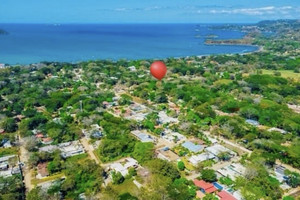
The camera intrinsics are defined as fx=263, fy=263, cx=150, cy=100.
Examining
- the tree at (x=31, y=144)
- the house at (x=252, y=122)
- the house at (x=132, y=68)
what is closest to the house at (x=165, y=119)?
the house at (x=252, y=122)

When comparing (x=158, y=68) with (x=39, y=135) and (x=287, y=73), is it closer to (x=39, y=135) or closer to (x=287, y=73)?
(x=39, y=135)

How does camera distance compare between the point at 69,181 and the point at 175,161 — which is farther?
the point at 175,161

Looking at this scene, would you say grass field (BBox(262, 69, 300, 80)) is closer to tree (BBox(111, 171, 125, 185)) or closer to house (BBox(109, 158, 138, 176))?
house (BBox(109, 158, 138, 176))

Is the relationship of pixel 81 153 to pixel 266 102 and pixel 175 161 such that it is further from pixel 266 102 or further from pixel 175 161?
pixel 266 102

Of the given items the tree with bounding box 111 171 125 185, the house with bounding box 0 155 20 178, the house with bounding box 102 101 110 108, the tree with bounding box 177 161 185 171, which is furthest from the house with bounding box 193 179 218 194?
the house with bounding box 102 101 110 108

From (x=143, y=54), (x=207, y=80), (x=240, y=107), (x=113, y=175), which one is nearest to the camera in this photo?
(x=113, y=175)

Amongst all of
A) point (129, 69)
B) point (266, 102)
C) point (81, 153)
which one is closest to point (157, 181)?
point (81, 153)

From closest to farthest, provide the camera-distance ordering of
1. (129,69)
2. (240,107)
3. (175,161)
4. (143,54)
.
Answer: (175,161) → (240,107) → (129,69) → (143,54)
